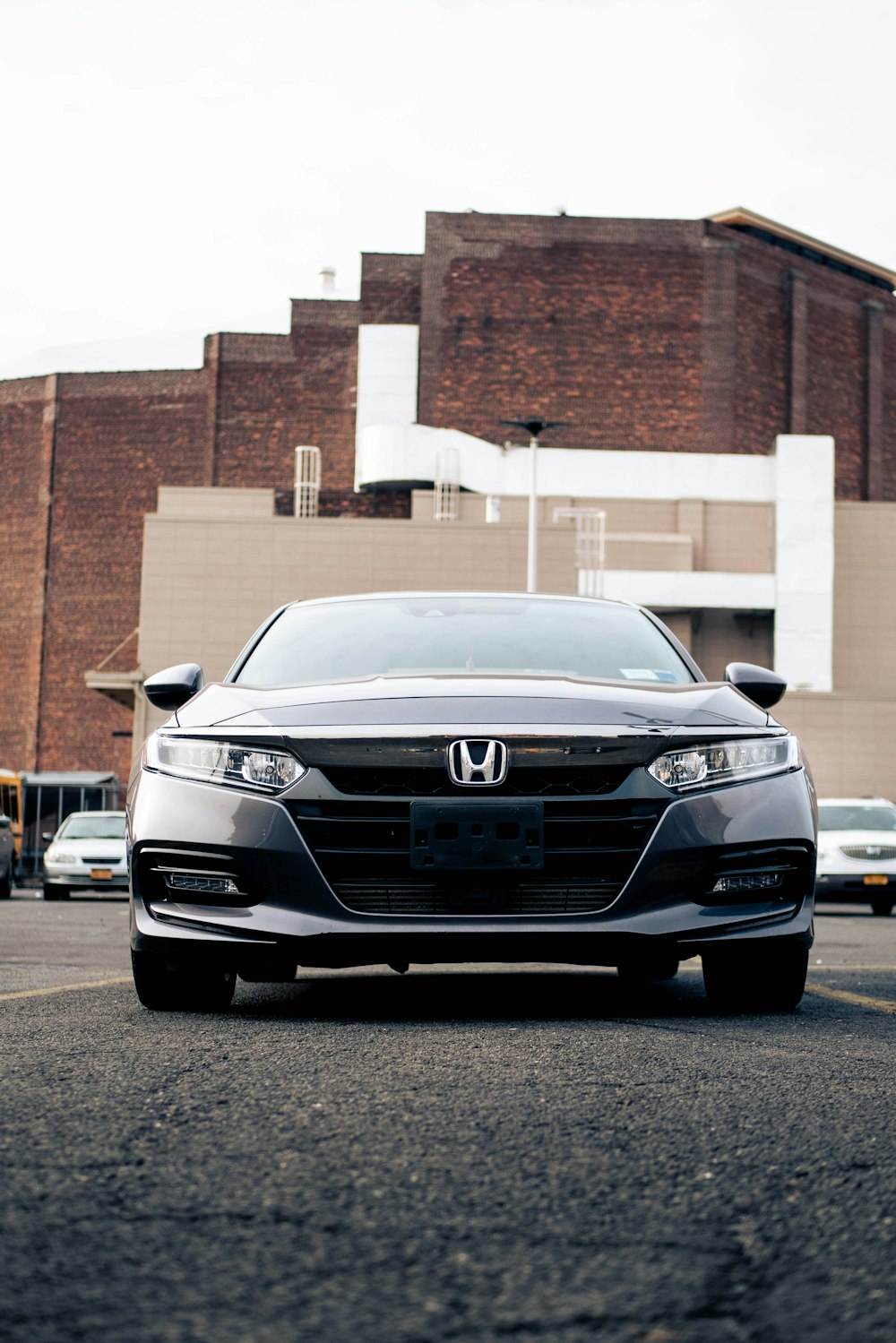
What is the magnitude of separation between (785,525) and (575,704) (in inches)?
1967

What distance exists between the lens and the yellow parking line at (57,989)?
21.5 ft

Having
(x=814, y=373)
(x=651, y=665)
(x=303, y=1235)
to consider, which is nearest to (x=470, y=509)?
(x=814, y=373)

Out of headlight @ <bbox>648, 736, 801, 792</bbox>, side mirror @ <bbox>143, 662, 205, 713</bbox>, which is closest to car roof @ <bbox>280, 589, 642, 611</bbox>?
side mirror @ <bbox>143, 662, 205, 713</bbox>

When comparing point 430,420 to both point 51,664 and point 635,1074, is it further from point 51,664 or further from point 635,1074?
point 635,1074

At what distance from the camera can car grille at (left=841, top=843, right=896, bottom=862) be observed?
2286 cm

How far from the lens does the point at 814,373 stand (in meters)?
59.8

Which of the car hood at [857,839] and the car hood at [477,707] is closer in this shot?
the car hood at [477,707]

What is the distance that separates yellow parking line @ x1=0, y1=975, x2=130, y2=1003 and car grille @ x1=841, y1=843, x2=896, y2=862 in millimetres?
16829

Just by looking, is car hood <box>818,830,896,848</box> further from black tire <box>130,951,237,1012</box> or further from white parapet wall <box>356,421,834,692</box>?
white parapet wall <box>356,421,834,692</box>

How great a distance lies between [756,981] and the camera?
231 inches

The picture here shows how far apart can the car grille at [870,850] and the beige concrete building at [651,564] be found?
2509 cm

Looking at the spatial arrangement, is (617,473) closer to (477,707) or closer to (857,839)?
(857,839)

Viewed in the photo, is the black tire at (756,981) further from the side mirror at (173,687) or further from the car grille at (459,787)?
the side mirror at (173,687)

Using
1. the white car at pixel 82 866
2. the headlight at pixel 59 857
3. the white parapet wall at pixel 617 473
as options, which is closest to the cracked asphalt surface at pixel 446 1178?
the white car at pixel 82 866
